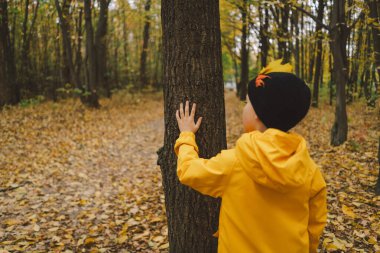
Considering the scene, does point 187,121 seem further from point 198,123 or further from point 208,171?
point 208,171

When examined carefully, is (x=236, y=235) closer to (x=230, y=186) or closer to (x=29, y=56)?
(x=230, y=186)

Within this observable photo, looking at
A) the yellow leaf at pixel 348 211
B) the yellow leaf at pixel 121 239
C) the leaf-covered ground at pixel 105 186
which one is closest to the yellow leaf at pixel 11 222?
the leaf-covered ground at pixel 105 186

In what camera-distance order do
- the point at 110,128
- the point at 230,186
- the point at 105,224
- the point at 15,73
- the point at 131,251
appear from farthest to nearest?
the point at 15,73 → the point at 110,128 → the point at 105,224 → the point at 131,251 → the point at 230,186

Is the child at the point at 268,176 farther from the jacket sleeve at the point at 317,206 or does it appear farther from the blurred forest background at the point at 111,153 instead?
the blurred forest background at the point at 111,153

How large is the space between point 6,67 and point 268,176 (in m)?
17.1

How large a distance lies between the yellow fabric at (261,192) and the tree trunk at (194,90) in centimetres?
75

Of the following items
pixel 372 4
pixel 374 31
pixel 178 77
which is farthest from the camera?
pixel 374 31

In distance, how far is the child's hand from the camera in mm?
2541

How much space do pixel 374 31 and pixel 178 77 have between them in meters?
8.98

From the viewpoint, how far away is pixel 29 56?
18.2 metres

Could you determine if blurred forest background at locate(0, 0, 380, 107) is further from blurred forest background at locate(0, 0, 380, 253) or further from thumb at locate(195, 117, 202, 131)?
thumb at locate(195, 117, 202, 131)

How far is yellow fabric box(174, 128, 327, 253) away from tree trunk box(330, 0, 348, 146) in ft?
23.6

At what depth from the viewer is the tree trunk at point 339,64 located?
7914 millimetres

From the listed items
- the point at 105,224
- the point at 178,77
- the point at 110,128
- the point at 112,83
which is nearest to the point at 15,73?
the point at 110,128
